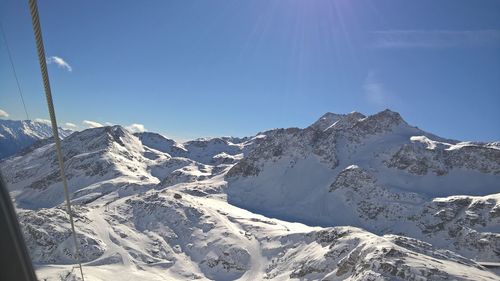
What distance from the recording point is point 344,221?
438 ft

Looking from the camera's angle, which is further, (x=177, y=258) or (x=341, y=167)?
(x=341, y=167)

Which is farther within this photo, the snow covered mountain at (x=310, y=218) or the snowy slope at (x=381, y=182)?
the snowy slope at (x=381, y=182)

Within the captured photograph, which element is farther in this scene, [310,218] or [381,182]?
[381,182]

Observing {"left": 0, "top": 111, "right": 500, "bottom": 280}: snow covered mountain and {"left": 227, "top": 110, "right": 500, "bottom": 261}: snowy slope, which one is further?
{"left": 227, "top": 110, "right": 500, "bottom": 261}: snowy slope

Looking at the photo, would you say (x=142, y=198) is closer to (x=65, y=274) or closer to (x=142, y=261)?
(x=142, y=261)

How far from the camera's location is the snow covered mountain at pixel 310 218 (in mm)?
71438

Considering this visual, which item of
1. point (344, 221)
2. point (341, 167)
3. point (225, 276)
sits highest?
point (341, 167)

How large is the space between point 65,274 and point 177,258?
1127 inches

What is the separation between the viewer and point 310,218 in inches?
5482

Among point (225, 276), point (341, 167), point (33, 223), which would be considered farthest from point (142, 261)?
point (341, 167)

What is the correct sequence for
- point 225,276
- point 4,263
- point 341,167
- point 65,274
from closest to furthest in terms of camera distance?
point 4,263 < point 65,274 < point 225,276 < point 341,167

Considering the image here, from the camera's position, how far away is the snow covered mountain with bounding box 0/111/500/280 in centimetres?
7144

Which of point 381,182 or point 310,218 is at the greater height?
point 381,182

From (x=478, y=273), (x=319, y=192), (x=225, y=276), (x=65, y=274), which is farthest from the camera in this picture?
(x=319, y=192)
